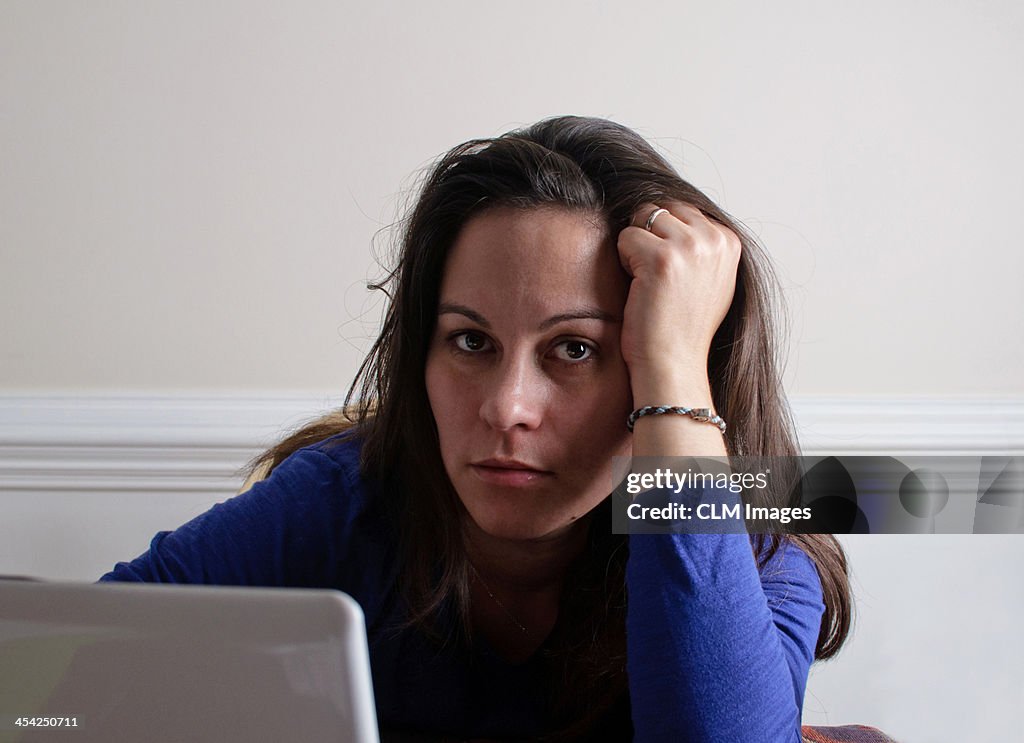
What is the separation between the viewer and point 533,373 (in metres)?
0.92

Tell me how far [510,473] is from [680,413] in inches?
6.5

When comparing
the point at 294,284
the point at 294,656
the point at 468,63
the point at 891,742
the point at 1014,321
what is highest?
the point at 468,63

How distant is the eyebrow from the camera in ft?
3.01

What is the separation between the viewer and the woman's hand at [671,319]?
91cm

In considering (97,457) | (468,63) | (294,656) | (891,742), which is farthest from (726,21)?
(294,656)

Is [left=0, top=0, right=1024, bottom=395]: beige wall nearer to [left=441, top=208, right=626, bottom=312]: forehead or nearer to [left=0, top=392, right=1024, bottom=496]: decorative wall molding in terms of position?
[left=0, top=392, right=1024, bottom=496]: decorative wall molding

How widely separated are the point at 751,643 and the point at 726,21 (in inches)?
51.1

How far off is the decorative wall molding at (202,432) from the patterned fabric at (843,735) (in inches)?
24.3

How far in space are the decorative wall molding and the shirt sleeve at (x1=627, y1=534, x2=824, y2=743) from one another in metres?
1.03

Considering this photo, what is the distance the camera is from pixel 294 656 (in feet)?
1.54

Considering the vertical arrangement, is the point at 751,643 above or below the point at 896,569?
above

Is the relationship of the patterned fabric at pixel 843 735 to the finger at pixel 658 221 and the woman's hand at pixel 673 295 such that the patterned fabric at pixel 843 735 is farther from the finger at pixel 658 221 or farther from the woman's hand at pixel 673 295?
the finger at pixel 658 221

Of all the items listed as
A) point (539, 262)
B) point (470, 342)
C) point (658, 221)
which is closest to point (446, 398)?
point (470, 342)

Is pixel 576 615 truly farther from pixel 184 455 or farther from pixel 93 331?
pixel 93 331
